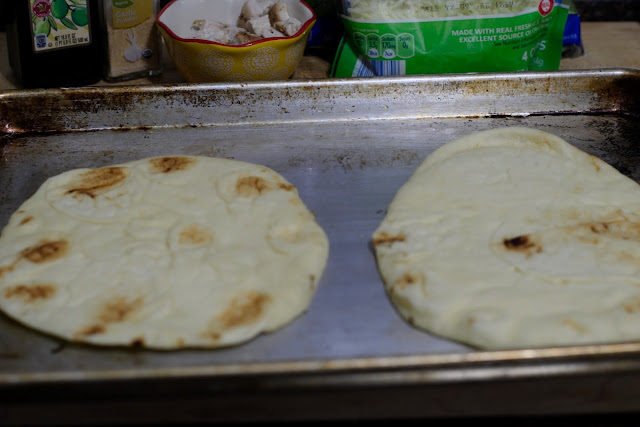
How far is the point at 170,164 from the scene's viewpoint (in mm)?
1567

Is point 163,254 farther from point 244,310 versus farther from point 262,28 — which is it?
point 262,28

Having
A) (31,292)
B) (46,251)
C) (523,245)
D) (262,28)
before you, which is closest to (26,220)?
(46,251)

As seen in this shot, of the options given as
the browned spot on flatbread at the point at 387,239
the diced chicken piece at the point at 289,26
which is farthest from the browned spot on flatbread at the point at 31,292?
the diced chicken piece at the point at 289,26

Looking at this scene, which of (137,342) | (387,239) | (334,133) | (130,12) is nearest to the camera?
(137,342)

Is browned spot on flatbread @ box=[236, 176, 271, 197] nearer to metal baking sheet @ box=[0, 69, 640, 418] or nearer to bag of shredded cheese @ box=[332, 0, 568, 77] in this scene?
metal baking sheet @ box=[0, 69, 640, 418]

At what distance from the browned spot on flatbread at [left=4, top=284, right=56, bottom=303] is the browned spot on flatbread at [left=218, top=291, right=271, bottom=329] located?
0.35 meters

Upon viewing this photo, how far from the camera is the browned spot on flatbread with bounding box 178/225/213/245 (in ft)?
4.40

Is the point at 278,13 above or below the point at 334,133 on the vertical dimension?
above

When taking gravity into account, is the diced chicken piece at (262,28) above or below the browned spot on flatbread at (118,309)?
above

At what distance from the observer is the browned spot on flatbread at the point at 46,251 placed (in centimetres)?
130

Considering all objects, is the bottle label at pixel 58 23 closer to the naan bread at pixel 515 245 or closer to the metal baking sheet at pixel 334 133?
the metal baking sheet at pixel 334 133

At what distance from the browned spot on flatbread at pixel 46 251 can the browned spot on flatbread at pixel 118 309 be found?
0.64 feet

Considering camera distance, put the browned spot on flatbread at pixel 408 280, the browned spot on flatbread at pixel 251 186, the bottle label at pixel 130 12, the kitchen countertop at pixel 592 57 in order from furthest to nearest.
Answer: the kitchen countertop at pixel 592 57 → the bottle label at pixel 130 12 → the browned spot on flatbread at pixel 251 186 → the browned spot on flatbread at pixel 408 280

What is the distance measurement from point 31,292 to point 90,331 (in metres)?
0.18
